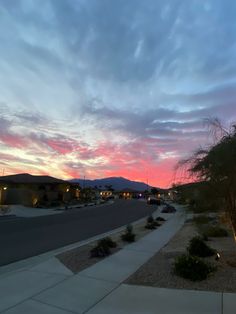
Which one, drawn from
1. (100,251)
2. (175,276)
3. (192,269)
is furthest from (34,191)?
(192,269)

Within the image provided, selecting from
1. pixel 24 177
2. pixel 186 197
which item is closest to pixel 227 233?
pixel 186 197

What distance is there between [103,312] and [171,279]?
8.45 feet

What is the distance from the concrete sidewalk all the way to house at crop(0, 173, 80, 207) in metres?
46.4

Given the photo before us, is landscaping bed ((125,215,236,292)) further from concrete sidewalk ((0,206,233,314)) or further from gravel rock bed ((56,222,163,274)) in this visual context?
gravel rock bed ((56,222,163,274))

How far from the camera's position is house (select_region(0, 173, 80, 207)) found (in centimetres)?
5581

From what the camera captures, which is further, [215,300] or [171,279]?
[171,279]

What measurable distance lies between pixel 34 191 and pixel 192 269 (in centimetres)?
5538

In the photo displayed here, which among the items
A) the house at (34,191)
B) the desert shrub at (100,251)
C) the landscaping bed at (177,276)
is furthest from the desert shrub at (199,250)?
the house at (34,191)

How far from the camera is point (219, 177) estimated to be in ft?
33.2

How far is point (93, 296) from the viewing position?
7.52m

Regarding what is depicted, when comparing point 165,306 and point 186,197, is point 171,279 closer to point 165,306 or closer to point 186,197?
point 165,306

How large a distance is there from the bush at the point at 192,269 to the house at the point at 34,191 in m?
47.1

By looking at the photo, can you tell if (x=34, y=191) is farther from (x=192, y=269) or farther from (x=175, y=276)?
(x=192, y=269)

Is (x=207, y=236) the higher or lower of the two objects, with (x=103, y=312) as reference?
higher
